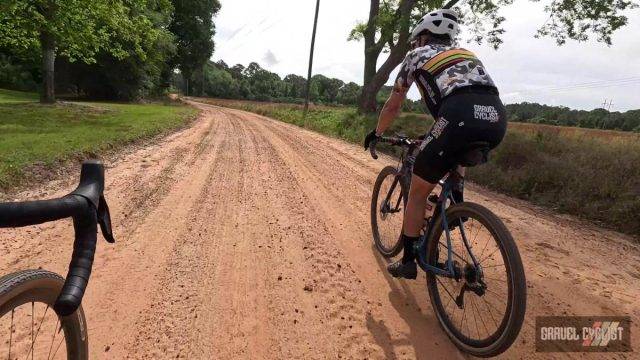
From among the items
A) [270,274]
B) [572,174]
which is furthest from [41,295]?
[572,174]

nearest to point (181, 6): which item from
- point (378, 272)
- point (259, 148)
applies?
point (259, 148)

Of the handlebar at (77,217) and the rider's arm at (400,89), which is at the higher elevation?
the rider's arm at (400,89)

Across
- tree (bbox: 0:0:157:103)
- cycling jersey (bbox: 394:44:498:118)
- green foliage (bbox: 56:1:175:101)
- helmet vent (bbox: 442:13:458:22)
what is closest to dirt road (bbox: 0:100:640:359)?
cycling jersey (bbox: 394:44:498:118)

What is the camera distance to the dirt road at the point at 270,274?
286 centimetres

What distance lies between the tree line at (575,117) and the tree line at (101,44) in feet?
136

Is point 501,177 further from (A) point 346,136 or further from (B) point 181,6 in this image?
(B) point 181,6

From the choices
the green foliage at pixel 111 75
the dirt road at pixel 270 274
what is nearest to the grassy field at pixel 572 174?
the dirt road at pixel 270 274

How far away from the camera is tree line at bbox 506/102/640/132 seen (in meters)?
50.2

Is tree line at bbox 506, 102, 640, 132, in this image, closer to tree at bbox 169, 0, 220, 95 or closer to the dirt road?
tree at bbox 169, 0, 220, 95

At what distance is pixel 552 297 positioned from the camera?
365 cm

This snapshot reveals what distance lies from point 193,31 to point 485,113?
49.7m

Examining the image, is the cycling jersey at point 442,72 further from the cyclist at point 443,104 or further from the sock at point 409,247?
the sock at point 409,247

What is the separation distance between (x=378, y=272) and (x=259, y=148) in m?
7.86

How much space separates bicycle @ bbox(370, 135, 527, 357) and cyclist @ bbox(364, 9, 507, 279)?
12 cm
